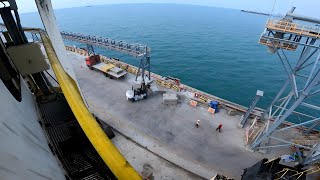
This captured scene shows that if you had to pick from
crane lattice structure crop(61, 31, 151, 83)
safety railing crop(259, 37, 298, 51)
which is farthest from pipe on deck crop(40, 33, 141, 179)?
crane lattice structure crop(61, 31, 151, 83)

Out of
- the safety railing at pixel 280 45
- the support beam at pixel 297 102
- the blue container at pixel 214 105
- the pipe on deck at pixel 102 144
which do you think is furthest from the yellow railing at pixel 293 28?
the pipe on deck at pixel 102 144

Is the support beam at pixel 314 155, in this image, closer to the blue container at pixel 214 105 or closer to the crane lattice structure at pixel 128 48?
the blue container at pixel 214 105

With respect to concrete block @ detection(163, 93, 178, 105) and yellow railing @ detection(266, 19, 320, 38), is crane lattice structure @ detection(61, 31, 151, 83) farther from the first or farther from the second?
yellow railing @ detection(266, 19, 320, 38)

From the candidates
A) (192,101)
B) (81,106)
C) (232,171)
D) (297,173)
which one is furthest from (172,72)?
(81,106)

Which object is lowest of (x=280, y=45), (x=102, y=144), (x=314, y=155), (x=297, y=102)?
(x=314, y=155)

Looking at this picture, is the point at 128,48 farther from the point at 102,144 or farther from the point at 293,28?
the point at 102,144

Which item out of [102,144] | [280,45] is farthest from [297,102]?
[102,144]

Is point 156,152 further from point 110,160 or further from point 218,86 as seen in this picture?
point 218,86

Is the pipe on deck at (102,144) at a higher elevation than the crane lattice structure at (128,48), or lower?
higher
